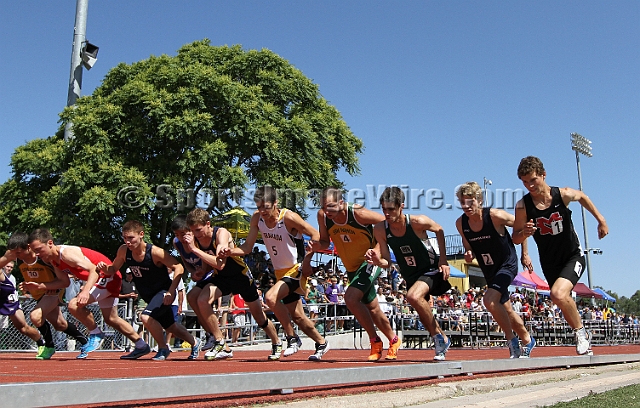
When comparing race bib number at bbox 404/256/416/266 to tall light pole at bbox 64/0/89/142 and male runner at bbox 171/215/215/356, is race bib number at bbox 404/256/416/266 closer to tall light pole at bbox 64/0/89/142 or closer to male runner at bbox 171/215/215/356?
male runner at bbox 171/215/215/356

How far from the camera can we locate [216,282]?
9.38m

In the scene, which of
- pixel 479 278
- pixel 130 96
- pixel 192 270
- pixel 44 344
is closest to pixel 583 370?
pixel 192 270

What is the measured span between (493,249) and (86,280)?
6.23 metres

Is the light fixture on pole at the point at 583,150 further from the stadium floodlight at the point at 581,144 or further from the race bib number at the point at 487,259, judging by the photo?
the race bib number at the point at 487,259

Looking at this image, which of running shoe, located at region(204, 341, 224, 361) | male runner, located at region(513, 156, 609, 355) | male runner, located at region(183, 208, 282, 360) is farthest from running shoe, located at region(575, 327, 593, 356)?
running shoe, located at region(204, 341, 224, 361)

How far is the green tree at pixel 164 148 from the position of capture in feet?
84.5

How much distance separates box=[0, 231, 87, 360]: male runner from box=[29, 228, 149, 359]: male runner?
0.63 feet

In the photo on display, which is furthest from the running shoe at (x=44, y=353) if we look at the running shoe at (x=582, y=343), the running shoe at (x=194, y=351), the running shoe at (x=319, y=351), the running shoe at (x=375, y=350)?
the running shoe at (x=582, y=343)

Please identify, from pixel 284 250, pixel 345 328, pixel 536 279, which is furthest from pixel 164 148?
pixel 284 250

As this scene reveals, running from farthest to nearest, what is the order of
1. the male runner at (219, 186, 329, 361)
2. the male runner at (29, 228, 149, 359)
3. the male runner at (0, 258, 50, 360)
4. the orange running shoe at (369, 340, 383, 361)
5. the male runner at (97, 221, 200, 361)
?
1. the male runner at (0, 258, 50, 360)
2. the male runner at (29, 228, 149, 359)
3. the male runner at (97, 221, 200, 361)
4. the male runner at (219, 186, 329, 361)
5. the orange running shoe at (369, 340, 383, 361)

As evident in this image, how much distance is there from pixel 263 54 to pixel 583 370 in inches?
986

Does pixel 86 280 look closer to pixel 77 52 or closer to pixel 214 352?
pixel 214 352

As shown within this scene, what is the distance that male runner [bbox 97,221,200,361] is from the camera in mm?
9422

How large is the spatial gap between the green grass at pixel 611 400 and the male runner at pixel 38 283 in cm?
827
